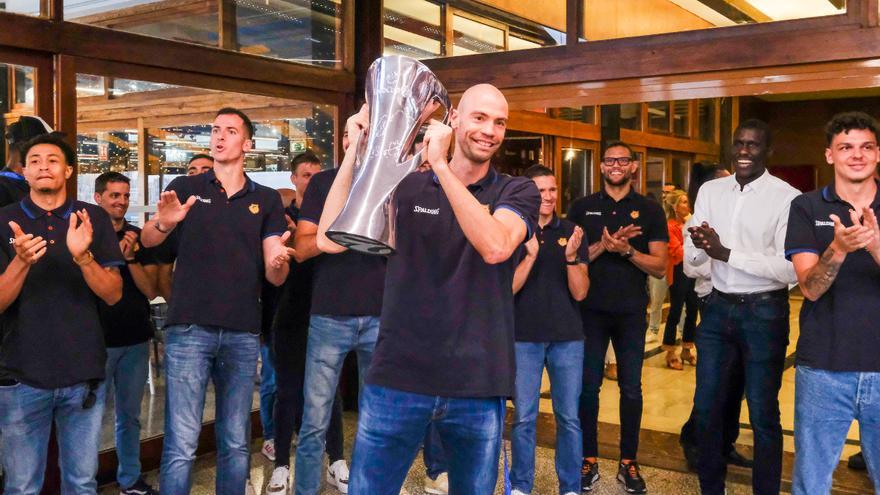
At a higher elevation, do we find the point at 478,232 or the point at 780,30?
the point at 780,30

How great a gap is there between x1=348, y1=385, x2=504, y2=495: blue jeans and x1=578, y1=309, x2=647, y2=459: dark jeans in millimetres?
1777

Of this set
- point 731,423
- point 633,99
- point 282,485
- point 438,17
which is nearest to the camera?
point 282,485

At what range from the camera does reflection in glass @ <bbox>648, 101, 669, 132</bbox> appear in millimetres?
8609

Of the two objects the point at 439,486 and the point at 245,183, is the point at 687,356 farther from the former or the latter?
the point at 245,183

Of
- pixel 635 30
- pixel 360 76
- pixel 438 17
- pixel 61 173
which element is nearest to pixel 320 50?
pixel 360 76

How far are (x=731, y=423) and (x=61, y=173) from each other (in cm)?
302

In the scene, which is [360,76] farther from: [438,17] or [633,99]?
[633,99]

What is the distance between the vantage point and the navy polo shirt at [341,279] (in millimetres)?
3289

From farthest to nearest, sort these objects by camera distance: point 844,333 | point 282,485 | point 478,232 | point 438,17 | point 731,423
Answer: point 438,17
point 731,423
point 282,485
point 844,333
point 478,232

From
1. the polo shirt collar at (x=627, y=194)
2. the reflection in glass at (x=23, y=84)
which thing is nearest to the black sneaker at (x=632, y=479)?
the polo shirt collar at (x=627, y=194)

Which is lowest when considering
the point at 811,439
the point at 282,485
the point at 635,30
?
the point at 282,485

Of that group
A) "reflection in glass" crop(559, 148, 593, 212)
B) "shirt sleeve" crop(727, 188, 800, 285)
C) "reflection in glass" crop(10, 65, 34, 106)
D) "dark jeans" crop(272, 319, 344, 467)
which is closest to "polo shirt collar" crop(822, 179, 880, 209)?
"shirt sleeve" crop(727, 188, 800, 285)

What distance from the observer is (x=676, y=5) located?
395 cm

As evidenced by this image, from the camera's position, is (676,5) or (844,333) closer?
(844,333)
